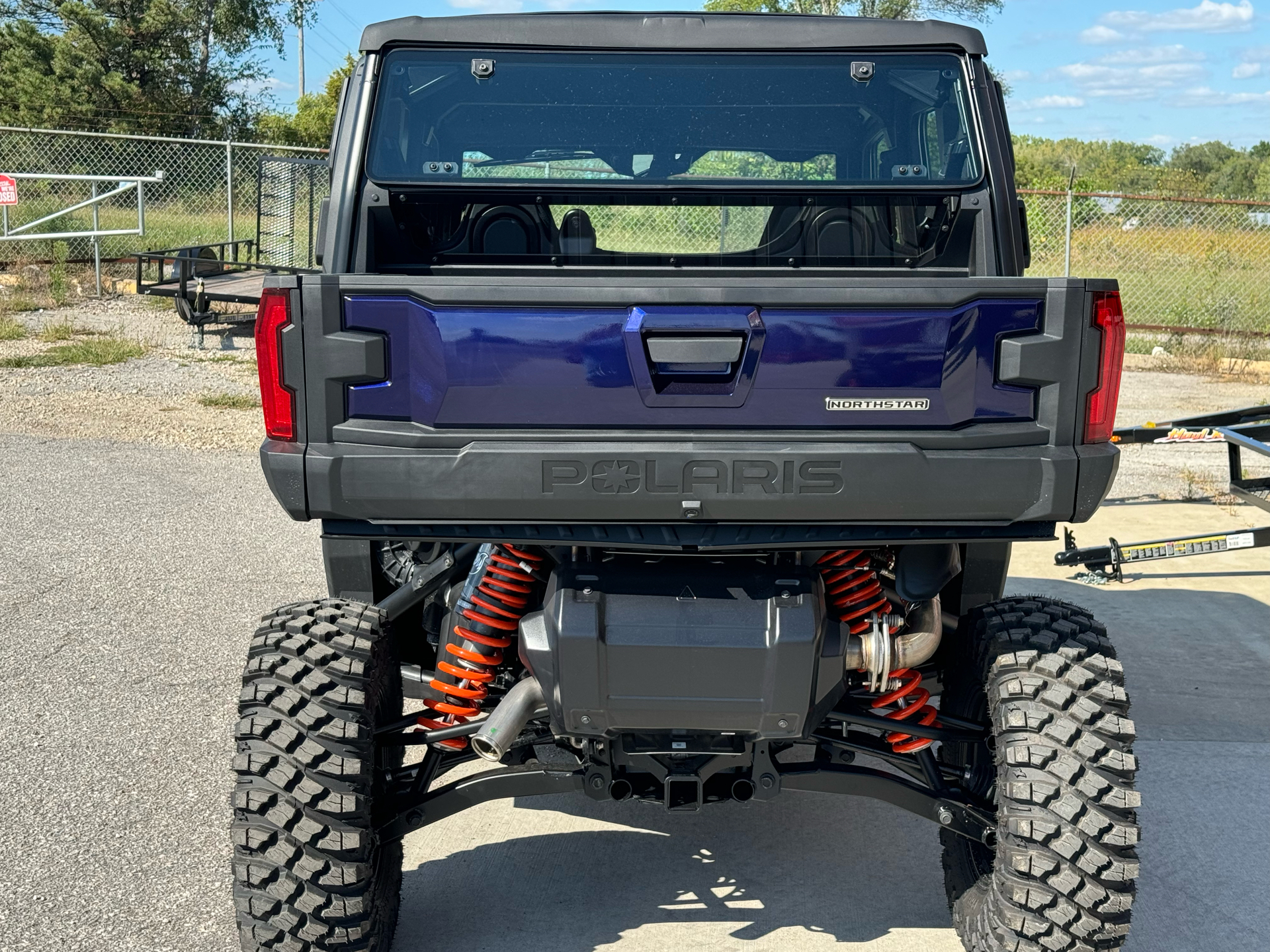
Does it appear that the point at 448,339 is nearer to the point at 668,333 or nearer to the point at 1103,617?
the point at 668,333

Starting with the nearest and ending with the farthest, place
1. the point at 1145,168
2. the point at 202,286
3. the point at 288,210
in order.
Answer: the point at 202,286 < the point at 288,210 < the point at 1145,168

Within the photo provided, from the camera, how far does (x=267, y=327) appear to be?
9.38 feet

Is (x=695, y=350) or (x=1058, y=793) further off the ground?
(x=695, y=350)

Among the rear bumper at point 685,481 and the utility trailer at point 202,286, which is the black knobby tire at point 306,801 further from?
the utility trailer at point 202,286

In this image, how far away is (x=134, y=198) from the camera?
59.5ft

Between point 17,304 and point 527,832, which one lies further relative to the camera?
point 17,304

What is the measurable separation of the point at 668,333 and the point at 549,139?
3.46 feet

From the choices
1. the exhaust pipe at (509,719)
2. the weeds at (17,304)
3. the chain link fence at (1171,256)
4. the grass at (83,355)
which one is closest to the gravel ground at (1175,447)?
the chain link fence at (1171,256)

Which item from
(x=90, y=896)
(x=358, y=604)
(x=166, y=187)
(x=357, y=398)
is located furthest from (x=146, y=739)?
(x=166, y=187)

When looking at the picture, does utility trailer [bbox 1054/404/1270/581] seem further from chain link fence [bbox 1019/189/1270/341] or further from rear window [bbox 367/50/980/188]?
chain link fence [bbox 1019/189/1270/341]

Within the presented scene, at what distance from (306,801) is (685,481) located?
121 centimetres

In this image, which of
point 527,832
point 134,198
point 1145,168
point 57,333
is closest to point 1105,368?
point 527,832

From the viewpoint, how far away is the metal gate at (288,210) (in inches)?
629

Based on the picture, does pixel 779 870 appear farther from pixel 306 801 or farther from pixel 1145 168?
pixel 1145 168
